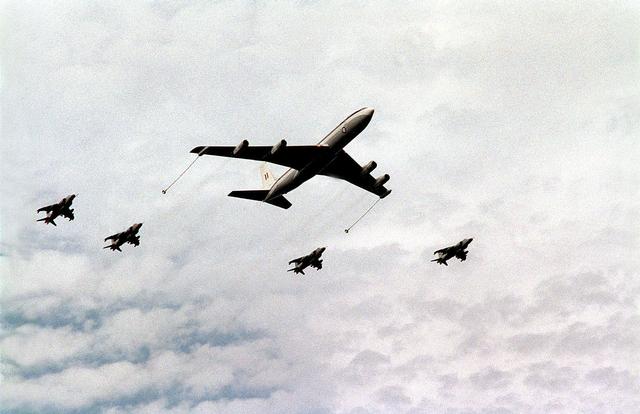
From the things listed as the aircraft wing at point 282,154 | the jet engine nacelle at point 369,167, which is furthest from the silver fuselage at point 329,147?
the jet engine nacelle at point 369,167

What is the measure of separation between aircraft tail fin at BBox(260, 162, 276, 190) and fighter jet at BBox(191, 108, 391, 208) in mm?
5286

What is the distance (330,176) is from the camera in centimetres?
9700

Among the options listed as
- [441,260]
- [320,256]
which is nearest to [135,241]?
[320,256]

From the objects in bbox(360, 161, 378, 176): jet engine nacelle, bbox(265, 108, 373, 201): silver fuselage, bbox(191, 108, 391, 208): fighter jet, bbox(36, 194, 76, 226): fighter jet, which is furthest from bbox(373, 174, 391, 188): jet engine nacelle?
bbox(36, 194, 76, 226): fighter jet

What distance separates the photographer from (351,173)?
96.0 meters

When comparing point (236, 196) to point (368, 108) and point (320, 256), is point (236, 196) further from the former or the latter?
point (368, 108)

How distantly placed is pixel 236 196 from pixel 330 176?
1396cm

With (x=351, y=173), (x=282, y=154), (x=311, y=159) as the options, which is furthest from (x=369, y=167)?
(x=282, y=154)

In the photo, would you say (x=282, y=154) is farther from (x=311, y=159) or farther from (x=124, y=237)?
(x=124, y=237)

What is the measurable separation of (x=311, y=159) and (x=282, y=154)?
4123mm

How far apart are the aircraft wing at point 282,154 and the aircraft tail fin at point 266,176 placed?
15.6 metres

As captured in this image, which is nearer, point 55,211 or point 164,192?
point 164,192

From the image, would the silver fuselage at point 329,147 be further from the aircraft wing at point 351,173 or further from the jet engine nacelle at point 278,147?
the jet engine nacelle at point 278,147

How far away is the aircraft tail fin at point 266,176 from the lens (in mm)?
102312
